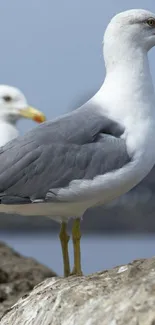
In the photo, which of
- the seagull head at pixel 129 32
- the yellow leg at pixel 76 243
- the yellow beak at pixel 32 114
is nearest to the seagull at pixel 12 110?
the yellow beak at pixel 32 114

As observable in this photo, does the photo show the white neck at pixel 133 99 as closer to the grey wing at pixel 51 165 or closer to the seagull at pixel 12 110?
the grey wing at pixel 51 165

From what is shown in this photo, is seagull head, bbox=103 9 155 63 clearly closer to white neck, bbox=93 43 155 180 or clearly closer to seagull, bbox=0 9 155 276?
white neck, bbox=93 43 155 180

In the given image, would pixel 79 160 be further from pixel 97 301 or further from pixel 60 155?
pixel 97 301

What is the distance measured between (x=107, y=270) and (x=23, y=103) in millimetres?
6028

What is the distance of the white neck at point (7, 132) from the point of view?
32.2 feet

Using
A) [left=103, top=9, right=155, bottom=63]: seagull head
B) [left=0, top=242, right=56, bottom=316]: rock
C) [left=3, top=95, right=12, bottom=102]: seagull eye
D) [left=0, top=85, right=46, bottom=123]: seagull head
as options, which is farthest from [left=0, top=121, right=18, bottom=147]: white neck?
[left=103, top=9, right=155, bottom=63]: seagull head

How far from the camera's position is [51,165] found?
642 cm

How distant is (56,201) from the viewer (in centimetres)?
622

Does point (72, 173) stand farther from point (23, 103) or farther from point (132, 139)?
point (23, 103)

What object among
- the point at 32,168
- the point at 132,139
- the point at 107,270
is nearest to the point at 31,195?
the point at 32,168

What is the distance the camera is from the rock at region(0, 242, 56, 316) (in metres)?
7.29

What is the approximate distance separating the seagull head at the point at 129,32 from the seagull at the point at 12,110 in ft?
11.5

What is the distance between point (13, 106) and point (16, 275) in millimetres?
3022

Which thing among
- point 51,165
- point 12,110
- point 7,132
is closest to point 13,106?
point 12,110
